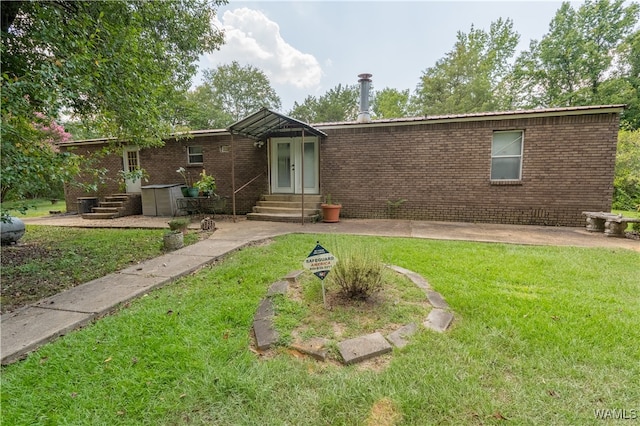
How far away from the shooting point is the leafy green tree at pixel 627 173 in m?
11.5

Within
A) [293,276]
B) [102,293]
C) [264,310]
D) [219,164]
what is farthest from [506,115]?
[102,293]

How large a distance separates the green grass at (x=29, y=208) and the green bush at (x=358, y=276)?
3.45m

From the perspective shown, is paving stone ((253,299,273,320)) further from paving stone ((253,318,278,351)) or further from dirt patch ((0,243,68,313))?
dirt patch ((0,243,68,313))

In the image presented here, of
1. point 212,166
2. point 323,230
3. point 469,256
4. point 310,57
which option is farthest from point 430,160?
point 310,57

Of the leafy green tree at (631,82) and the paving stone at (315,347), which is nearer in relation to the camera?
the paving stone at (315,347)

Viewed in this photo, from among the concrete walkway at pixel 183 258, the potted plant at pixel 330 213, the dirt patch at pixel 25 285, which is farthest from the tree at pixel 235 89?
the dirt patch at pixel 25 285

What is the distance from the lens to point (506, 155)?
7.55 meters

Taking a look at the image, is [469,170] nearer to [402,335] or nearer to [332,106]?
[402,335]

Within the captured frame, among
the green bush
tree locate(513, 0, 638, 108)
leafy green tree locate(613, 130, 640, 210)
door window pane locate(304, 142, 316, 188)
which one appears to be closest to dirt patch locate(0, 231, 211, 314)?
the green bush

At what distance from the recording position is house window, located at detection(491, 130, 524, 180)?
24.4 ft

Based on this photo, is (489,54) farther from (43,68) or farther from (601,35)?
(43,68)

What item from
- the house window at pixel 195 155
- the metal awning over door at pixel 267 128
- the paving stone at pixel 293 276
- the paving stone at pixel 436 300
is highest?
the metal awning over door at pixel 267 128

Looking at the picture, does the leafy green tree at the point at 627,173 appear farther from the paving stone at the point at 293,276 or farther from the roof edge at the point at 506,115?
the paving stone at the point at 293,276

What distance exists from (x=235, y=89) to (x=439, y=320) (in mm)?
32112
